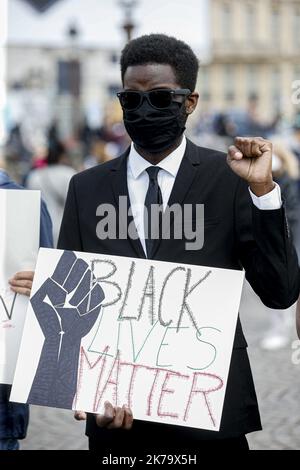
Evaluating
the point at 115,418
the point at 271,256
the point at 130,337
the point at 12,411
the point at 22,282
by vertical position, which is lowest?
the point at 12,411

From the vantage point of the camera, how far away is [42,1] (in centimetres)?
2072

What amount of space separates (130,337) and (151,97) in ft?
2.32

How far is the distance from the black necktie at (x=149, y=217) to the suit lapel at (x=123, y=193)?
3cm

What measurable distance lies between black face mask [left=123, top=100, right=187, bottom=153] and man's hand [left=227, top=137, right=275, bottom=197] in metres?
0.29

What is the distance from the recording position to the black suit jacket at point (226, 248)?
7.73ft

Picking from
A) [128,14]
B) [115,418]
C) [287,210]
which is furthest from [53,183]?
[128,14]

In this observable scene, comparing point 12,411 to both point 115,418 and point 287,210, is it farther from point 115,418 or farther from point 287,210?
point 287,210

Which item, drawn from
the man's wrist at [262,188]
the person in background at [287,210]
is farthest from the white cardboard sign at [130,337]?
the person in background at [287,210]

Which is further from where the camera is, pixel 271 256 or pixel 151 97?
pixel 151 97

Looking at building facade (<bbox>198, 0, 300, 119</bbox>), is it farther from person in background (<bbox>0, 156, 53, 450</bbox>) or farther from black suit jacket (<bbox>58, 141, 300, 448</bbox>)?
black suit jacket (<bbox>58, 141, 300, 448</bbox>)

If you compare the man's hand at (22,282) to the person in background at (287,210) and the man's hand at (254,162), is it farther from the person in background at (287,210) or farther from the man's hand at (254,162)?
the person in background at (287,210)

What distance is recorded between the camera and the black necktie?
98.3 inches

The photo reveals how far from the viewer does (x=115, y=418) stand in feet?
7.77
